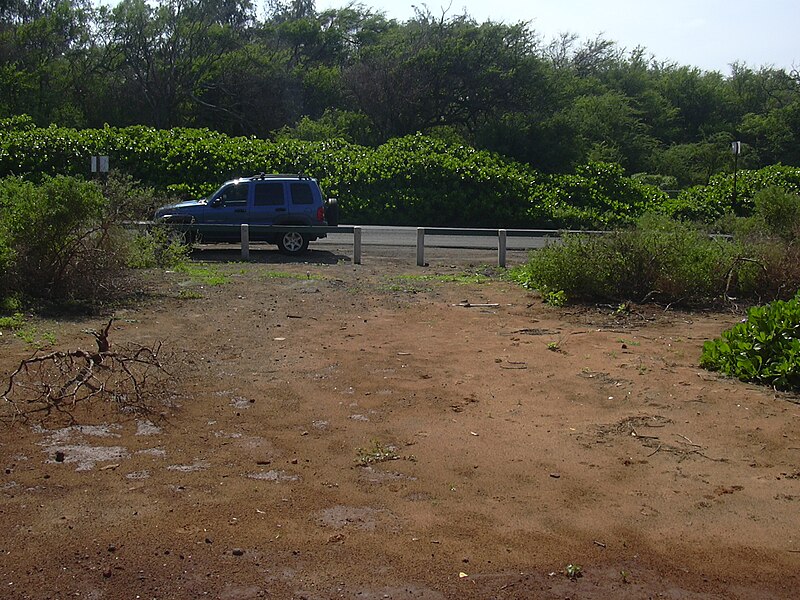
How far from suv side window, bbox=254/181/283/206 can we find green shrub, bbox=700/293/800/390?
1434 centimetres

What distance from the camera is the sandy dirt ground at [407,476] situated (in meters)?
4.75

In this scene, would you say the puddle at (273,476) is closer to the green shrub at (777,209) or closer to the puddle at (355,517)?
the puddle at (355,517)

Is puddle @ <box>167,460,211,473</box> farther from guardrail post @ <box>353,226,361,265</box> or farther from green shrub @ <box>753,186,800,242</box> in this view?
guardrail post @ <box>353,226,361,265</box>

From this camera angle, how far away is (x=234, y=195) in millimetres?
21734

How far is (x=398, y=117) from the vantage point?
4538cm

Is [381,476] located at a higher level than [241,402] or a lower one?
lower

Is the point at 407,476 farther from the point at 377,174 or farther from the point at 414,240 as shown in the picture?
the point at 377,174

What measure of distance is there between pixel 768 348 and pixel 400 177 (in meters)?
26.5

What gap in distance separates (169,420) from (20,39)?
158ft

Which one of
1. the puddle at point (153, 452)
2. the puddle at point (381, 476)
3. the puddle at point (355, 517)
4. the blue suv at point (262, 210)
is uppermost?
the blue suv at point (262, 210)

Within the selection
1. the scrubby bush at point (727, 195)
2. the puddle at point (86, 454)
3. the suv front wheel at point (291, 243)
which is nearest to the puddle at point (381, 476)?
the puddle at point (86, 454)

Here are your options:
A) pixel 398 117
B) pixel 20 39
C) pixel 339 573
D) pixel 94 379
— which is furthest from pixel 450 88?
pixel 339 573

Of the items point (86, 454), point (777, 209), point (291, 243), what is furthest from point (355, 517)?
point (291, 243)

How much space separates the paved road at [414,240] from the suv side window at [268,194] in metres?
2.80
